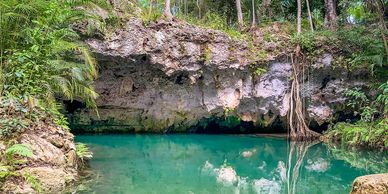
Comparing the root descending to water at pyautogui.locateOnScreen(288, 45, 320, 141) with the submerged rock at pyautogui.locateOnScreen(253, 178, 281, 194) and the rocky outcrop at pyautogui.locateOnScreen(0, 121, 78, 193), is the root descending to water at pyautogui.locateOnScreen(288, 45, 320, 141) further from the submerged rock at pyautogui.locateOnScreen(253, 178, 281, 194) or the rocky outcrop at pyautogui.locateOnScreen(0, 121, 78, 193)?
the rocky outcrop at pyautogui.locateOnScreen(0, 121, 78, 193)

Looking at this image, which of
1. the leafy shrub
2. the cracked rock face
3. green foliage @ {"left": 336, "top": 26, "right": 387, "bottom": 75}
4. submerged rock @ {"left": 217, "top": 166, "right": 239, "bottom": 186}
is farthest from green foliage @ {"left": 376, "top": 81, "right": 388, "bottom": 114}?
the leafy shrub

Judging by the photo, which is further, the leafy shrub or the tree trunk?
the tree trunk

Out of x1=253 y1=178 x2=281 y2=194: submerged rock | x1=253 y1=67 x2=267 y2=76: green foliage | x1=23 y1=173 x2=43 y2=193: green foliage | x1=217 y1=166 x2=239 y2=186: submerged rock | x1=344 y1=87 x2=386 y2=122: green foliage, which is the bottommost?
x1=253 y1=178 x2=281 y2=194: submerged rock

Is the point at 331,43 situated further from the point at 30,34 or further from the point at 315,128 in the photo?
the point at 30,34

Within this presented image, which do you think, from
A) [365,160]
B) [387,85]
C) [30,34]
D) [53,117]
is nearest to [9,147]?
[53,117]

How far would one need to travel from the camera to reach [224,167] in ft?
25.6

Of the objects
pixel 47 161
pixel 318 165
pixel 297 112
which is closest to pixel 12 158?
pixel 47 161

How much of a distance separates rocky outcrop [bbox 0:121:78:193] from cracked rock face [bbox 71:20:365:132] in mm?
4862

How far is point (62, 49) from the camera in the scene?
21.8ft

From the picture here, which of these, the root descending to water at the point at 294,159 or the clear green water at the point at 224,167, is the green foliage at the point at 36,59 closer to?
the clear green water at the point at 224,167

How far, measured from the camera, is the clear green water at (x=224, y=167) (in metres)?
5.76

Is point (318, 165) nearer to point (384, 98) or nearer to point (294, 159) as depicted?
point (294, 159)

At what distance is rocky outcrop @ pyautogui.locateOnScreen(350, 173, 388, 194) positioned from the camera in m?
2.81

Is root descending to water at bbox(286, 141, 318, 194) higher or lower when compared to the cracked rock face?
lower
